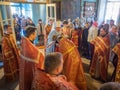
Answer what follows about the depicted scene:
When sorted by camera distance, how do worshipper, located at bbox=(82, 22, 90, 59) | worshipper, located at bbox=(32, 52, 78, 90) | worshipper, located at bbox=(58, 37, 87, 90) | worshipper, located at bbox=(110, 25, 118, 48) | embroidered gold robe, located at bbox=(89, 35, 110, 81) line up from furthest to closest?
worshipper, located at bbox=(82, 22, 90, 59)
worshipper, located at bbox=(110, 25, 118, 48)
embroidered gold robe, located at bbox=(89, 35, 110, 81)
worshipper, located at bbox=(58, 37, 87, 90)
worshipper, located at bbox=(32, 52, 78, 90)

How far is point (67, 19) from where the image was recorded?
701cm

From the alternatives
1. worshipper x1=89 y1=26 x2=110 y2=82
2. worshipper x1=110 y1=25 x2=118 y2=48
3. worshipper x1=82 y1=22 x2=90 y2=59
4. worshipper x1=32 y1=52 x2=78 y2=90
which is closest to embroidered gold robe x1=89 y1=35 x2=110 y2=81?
worshipper x1=89 y1=26 x2=110 y2=82

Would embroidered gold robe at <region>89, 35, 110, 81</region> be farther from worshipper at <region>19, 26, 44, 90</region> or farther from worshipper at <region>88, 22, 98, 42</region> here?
worshipper at <region>19, 26, 44, 90</region>

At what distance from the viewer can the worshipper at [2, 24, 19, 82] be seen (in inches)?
114

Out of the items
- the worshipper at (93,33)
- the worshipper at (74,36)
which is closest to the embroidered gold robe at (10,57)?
the worshipper at (74,36)

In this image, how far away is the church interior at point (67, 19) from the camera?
3.46 m

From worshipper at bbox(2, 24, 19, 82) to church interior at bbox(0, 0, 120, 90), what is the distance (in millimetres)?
165

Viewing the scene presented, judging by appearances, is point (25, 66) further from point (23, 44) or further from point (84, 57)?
point (84, 57)

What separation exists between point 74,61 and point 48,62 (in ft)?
2.64

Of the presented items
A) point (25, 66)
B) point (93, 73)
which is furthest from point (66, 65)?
point (93, 73)

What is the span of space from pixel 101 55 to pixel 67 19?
437 cm

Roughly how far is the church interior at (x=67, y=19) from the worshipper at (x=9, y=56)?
17cm

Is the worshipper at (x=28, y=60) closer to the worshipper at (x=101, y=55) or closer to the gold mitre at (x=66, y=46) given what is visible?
the gold mitre at (x=66, y=46)

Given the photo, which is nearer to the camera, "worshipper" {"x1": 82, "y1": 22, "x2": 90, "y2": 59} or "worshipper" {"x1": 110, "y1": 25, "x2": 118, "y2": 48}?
"worshipper" {"x1": 110, "y1": 25, "x2": 118, "y2": 48}
